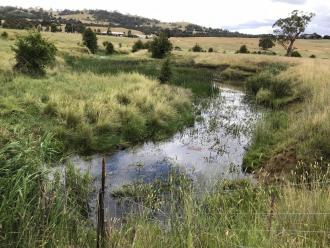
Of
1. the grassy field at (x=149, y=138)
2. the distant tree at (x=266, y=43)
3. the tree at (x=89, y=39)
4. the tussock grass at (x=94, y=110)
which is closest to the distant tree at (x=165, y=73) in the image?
the grassy field at (x=149, y=138)

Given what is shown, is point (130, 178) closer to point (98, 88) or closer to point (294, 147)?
point (294, 147)

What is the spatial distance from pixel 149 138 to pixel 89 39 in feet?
128

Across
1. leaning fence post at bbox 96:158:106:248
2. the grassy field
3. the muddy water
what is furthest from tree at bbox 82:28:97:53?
leaning fence post at bbox 96:158:106:248

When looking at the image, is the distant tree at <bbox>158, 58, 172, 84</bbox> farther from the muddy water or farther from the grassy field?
the muddy water

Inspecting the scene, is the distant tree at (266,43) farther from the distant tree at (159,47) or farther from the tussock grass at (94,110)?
the tussock grass at (94,110)

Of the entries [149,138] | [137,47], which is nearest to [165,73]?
[149,138]

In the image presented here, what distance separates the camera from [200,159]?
42.3 feet

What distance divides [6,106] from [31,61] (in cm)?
970

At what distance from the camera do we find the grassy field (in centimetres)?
498

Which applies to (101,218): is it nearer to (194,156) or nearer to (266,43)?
(194,156)

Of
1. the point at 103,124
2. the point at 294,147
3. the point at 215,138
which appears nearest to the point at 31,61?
the point at 103,124

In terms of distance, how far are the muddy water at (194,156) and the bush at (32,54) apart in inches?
362

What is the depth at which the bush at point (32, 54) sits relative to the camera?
2206cm

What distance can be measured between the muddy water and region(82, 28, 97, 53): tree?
3471 centimetres
